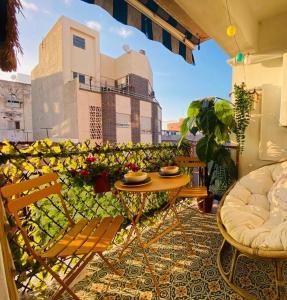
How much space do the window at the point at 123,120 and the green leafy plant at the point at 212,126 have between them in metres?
9.37

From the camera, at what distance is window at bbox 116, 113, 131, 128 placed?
1216cm

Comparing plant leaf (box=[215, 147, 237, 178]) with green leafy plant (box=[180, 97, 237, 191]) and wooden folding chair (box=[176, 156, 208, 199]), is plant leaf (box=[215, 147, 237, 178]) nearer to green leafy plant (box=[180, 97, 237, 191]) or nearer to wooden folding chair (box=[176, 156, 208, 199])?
green leafy plant (box=[180, 97, 237, 191])

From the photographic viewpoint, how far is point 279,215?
1.78 meters

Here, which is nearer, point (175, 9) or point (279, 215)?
point (279, 215)

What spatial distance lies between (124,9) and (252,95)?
7.64 ft

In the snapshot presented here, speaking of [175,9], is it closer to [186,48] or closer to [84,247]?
[186,48]

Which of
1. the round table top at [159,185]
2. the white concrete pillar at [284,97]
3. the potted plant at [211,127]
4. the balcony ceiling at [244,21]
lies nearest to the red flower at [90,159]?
the round table top at [159,185]

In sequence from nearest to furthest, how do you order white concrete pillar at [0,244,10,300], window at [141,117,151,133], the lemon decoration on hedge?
white concrete pillar at [0,244,10,300] < the lemon decoration on hedge < window at [141,117,151,133]

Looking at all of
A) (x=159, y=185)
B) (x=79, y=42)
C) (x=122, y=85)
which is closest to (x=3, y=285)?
(x=159, y=185)

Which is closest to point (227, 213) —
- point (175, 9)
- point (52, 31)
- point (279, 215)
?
point (279, 215)

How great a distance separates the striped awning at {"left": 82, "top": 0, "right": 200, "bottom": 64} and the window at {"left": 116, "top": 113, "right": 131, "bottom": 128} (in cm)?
925

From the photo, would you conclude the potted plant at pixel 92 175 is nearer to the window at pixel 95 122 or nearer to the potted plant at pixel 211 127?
the potted plant at pixel 211 127

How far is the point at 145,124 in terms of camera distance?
14.4 m

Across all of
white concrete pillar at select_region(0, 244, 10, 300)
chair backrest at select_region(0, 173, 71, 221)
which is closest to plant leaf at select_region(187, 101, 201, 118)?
chair backrest at select_region(0, 173, 71, 221)
